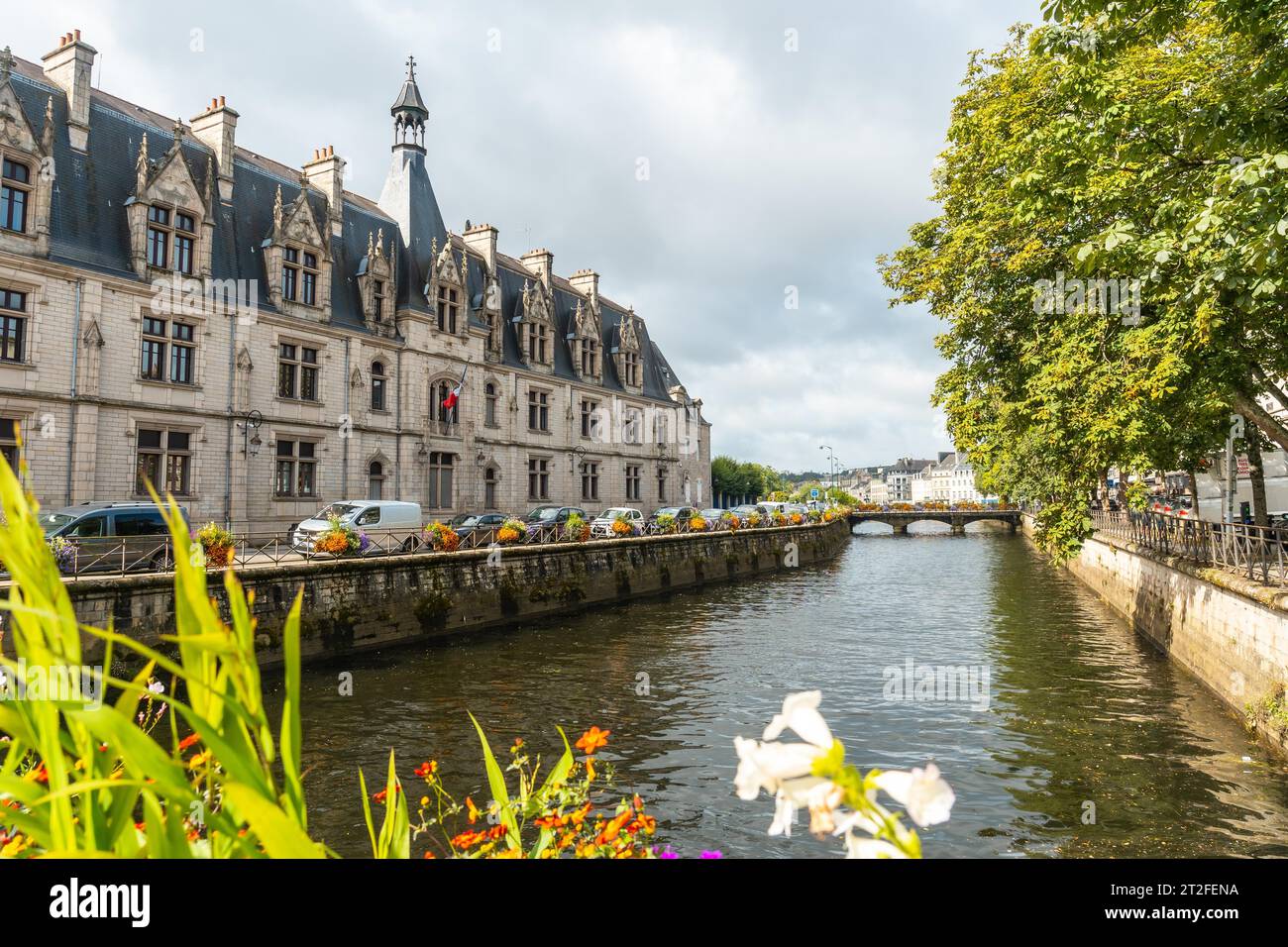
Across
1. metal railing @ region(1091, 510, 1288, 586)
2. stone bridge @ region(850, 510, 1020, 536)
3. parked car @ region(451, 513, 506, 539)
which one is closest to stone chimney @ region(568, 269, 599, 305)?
parked car @ region(451, 513, 506, 539)

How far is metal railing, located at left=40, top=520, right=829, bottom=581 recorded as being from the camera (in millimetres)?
15039

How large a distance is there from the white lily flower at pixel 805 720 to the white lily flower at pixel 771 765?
0.9 inches

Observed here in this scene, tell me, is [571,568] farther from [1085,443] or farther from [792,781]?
[792,781]

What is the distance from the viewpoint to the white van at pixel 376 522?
892 inches

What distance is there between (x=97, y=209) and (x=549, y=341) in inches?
900

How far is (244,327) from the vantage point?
28281mm

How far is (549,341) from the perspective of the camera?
44.7 m

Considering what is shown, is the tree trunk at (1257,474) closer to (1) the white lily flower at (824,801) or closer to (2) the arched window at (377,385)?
(1) the white lily flower at (824,801)

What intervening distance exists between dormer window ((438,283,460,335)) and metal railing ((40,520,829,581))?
481 inches

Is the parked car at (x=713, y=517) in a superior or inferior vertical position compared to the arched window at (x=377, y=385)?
inferior

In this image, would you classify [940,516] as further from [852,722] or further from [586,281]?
[852,722]

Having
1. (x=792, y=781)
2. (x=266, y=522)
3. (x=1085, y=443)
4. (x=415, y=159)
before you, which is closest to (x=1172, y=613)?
(x=1085, y=443)

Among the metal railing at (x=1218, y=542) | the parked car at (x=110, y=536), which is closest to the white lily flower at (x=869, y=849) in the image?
the metal railing at (x=1218, y=542)

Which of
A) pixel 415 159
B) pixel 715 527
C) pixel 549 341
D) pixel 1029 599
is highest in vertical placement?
pixel 415 159
